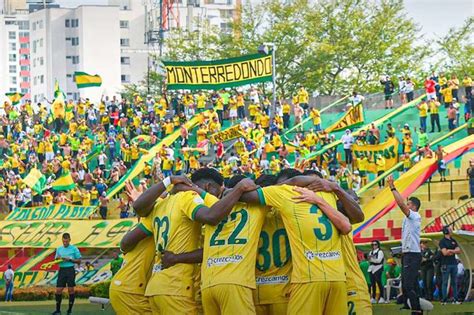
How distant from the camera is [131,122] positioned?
5669 cm

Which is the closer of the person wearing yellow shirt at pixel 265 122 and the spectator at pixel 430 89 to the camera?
the spectator at pixel 430 89

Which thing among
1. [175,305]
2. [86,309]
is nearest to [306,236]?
[175,305]

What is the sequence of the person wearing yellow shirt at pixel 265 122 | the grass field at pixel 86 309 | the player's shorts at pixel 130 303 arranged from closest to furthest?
the player's shorts at pixel 130 303, the grass field at pixel 86 309, the person wearing yellow shirt at pixel 265 122

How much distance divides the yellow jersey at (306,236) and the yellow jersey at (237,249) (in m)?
0.23

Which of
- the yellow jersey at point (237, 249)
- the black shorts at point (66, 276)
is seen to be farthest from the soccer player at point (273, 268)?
the black shorts at point (66, 276)

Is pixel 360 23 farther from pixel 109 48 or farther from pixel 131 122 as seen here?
pixel 109 48

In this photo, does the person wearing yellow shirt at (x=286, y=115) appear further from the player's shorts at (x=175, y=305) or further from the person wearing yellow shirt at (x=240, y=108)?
the player's shorts at (x=175, y=305)

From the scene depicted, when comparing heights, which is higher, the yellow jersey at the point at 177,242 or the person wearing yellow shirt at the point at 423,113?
the yellow jersey at the point at 177,242

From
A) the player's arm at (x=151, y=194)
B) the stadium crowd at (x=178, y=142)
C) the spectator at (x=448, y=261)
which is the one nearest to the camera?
the player's arm at (x=151, y=194)

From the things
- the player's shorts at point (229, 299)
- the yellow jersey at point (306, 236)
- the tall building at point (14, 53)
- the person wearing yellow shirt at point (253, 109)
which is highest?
the yellow jersey at point (306, 236)

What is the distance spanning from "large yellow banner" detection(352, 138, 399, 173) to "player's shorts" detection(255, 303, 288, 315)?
27.3 meters

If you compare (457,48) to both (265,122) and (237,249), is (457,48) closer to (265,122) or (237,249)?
(265,122)

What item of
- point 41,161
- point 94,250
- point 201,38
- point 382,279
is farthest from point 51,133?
point 382,279

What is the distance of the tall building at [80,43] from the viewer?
5221 inches
